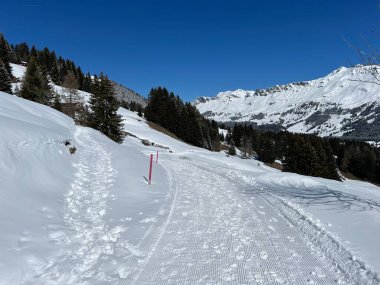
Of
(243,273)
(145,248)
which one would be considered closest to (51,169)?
(145,248)

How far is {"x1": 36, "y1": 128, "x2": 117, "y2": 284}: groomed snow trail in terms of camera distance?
21.3ft

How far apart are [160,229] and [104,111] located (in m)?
35.1

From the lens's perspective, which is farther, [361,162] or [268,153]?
[361,162]

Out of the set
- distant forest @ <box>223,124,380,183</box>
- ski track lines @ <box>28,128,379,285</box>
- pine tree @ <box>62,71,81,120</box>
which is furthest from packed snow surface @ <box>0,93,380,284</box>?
distant forest @ <box>223,124,380,183</box>

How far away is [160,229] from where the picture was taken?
9617mm

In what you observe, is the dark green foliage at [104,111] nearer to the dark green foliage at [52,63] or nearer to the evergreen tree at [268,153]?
the dark green foliage at [52,63]

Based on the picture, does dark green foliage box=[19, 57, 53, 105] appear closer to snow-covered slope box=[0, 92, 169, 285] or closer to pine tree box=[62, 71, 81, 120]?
pine tree box=[62, 71, 81, 120]

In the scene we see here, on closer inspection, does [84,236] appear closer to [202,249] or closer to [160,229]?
[160,229]

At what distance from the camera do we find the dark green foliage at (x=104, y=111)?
42156mm

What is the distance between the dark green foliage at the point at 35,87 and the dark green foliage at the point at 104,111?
1591 cm

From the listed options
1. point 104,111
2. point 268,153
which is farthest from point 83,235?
point 268,153

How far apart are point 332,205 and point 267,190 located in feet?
14.5

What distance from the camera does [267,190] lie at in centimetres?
1712

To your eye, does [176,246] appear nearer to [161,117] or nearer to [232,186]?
[232,186]
